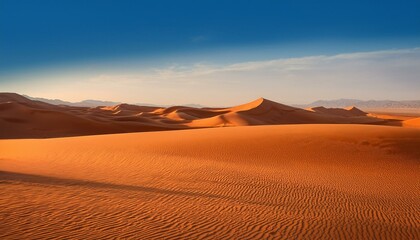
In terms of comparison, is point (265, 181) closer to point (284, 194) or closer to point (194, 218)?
point (284, 194)

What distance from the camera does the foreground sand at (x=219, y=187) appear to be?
268 inches

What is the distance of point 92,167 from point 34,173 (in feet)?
8.94

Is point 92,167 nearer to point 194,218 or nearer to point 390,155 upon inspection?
point 194,218

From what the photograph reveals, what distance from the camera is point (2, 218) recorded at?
20.7 ft

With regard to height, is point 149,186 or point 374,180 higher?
point 149,186

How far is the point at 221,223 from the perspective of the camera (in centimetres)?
723

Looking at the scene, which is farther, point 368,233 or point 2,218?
point 368,233

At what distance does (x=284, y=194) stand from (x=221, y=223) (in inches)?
160

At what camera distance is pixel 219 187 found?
11.1 meters

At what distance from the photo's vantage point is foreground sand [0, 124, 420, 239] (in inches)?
268

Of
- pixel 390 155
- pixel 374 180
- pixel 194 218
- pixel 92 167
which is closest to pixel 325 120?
pixel 390 155

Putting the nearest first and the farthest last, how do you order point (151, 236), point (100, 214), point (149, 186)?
point (151, 236)
point (100, 214)
point (149, 186)

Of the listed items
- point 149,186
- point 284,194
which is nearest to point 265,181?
A: point 284,194

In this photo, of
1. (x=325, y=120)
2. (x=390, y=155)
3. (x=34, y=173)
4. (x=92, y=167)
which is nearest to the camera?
(x=34, y=173)
